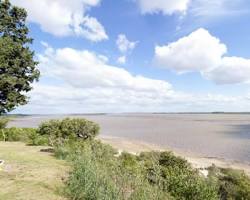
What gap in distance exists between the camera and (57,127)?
2381cm

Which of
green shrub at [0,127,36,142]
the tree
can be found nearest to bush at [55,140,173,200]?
the tree

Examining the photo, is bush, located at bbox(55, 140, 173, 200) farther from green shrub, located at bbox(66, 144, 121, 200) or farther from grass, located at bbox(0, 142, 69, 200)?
grass, located at bbox(0, 142, 69, 200)

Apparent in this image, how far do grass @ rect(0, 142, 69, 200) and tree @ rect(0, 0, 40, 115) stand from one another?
102 inches

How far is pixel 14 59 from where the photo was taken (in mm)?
13547

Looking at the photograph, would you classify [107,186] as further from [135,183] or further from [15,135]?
[15,135]

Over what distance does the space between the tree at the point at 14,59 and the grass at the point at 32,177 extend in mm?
2587

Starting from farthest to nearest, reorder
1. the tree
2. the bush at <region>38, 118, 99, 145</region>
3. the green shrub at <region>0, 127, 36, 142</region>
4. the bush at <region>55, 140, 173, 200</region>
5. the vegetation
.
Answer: the green shrub at <region>0, 127, 36, 142</region> → the bush at <region>38, 118, 99, 145</region> → the tree → the vegetation → the bush at <region>55, 140, 173, 200</region>

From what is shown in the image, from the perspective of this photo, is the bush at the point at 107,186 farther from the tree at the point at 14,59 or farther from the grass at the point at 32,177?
the tree at the point at 14,59

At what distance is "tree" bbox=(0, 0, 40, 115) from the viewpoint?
1336cm

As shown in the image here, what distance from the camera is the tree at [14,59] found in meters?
13.4

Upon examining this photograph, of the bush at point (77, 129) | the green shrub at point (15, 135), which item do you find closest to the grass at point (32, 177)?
the bush at point (77, 129)

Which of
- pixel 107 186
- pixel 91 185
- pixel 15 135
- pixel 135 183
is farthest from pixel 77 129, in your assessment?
pixel 135 183

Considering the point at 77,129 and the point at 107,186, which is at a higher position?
the point at 77,129

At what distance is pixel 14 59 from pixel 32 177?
5.21 metres
